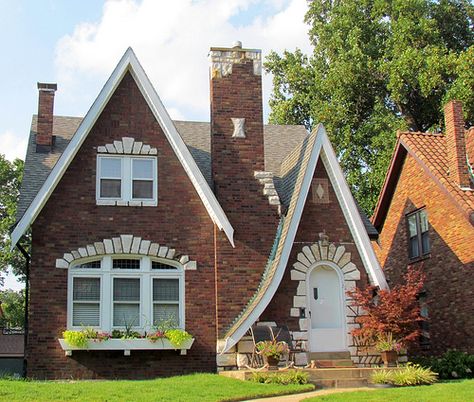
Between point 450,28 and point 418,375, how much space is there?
23.6m

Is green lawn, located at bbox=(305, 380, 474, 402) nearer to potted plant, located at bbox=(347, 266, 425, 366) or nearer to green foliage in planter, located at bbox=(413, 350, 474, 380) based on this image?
potted plant, located at bbox=(347, 266, 425, 366)

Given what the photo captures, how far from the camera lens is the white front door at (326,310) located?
17609 millimetres

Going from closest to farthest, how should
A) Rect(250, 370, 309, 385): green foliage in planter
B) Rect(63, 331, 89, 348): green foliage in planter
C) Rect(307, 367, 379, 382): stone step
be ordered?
Rect(250, 370, 309, 385): green foliage in planter
Rect(307, 367, 379, 382): stone step
Rect(63, 331, 89, 348): green foliage in planter

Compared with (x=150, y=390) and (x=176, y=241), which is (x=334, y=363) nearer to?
(x=176, y=241)

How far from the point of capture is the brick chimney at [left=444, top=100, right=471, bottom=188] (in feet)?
70.2

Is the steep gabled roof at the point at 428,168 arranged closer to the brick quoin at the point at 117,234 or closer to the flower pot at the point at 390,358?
the flower pot at the point at 390,358

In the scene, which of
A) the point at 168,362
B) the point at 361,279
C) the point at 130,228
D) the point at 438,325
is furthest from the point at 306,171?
the point at 438,325

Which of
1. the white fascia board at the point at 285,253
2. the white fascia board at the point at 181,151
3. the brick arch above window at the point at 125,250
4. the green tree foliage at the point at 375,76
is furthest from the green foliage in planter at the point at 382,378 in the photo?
the green tree foliage at the point at 375,76

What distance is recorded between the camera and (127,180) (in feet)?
59.2

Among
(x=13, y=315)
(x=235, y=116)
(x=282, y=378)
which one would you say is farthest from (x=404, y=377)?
(x=13, y=315)

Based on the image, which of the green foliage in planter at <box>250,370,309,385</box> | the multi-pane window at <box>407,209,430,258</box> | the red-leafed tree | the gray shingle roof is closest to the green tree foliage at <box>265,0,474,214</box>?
the multi-pane window at <box>407,209,430,258</box>

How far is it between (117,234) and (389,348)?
695cm

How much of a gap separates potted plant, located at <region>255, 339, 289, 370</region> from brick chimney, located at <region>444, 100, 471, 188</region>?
27.9 ft

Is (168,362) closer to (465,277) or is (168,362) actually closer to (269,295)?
(269,295)
